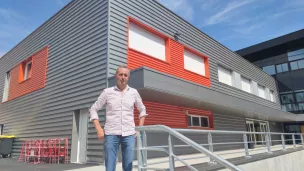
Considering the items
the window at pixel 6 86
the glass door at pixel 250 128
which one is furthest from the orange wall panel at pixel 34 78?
the glass door at pixel 250 128

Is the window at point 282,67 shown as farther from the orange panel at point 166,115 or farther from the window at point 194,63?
the orange panel at point 166,115

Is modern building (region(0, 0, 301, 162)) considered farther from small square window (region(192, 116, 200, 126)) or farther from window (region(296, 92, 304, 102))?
window (region(296, 92, 304, 102))

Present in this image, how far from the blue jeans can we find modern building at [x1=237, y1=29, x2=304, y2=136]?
71.8ft

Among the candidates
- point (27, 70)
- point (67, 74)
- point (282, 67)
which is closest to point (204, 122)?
point (67, 74)

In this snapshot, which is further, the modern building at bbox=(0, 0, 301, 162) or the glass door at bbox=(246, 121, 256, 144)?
the glass door at bbox=(246, 121, 256, 144)

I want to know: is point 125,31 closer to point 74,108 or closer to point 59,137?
point 74,108

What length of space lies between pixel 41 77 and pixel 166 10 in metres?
6.40

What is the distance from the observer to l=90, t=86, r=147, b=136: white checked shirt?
2609 millimetres

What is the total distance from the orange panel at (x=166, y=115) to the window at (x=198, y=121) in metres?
0.25

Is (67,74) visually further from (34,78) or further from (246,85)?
(246,85)

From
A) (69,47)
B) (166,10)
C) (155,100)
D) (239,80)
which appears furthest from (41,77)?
(239,80)

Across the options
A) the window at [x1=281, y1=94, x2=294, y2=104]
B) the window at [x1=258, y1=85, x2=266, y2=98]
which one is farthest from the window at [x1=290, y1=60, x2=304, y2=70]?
the window at [x1=258, y1=85, x2=266, y2=98]

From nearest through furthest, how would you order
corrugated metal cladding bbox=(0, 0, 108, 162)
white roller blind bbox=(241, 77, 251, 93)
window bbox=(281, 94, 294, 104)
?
corrugated metal cladding bbox=(0, 0, 108, 162), white roller blind bbox=(241, 77, 251, 93), window bbox=(281, 94, 294, 104)

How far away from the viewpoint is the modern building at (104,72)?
24.4 feet
